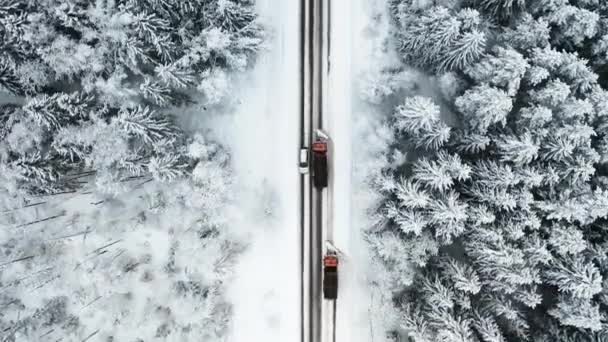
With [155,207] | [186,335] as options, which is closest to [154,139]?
[155,207]

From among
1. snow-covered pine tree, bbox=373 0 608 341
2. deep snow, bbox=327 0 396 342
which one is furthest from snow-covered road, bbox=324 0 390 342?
snow-covered pine tree, bbox=373 0 608 341

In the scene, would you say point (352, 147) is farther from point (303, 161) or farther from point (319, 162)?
point (303, 161)

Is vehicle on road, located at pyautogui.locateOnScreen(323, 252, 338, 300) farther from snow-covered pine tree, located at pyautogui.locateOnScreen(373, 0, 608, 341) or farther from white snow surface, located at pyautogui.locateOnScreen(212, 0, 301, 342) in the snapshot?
snow-covered pine tree, located at pyautogui.locateOnScreen(373, 0, 608, 341)

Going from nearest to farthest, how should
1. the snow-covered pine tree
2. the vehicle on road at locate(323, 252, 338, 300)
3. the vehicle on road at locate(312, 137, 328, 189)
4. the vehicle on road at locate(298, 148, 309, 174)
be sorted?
the snow-covered pine tree → the vehicle on road at locate(312, 137, 328, 189) → the vehicle on road at locate(323, 252, 338, 300) → the vehicle on road at locate(298, 148, 309, 174)

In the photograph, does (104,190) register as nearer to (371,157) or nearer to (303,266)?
(303,266)

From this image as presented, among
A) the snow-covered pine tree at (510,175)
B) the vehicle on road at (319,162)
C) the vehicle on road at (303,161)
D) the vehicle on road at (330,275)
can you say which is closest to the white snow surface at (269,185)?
the vehicle on road at (303,161)

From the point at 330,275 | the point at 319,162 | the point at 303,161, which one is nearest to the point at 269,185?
the point at 303,161

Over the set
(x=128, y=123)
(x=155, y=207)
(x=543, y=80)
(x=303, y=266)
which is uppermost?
(x=543, y=80)
